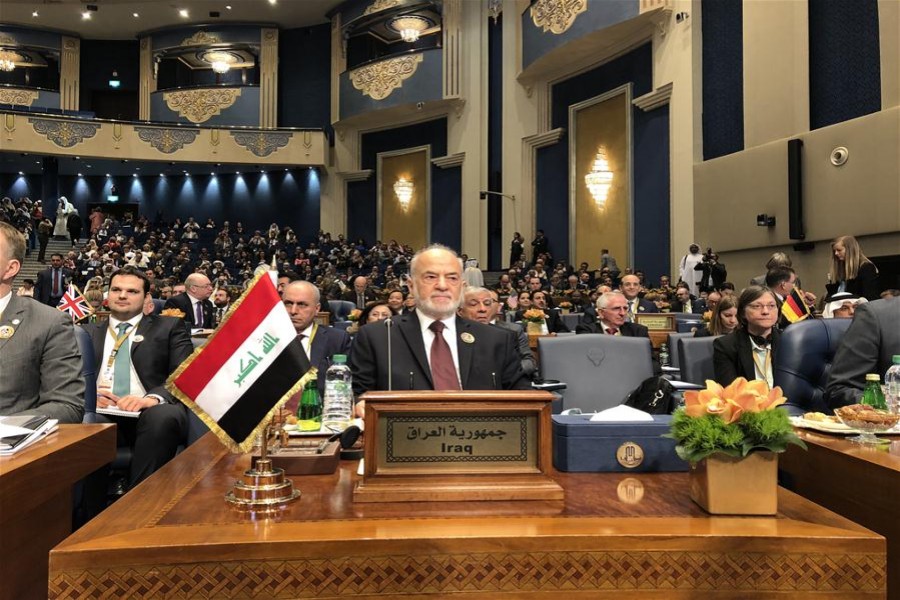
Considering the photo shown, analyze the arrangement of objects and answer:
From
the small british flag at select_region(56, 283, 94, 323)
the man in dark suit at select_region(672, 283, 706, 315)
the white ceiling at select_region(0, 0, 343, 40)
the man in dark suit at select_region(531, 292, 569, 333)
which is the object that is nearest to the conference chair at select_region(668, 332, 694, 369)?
the man in dark suit at select_region(531, 292, 569, 333)

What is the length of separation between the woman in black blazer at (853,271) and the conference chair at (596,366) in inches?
81.2

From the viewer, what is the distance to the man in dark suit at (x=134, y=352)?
9.91 feet

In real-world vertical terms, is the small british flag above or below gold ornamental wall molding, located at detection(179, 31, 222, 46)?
below

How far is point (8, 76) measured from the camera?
915 inches

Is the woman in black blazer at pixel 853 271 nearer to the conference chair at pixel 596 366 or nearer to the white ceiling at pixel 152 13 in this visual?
the conference chair at pixel 596 366

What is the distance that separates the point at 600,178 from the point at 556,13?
3341 mm

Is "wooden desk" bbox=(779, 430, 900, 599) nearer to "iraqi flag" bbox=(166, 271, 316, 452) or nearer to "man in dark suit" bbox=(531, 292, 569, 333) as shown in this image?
"iraqi flag" bbox=(166, 271, 316, 452)

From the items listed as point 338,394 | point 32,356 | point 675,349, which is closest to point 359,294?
point 675,349

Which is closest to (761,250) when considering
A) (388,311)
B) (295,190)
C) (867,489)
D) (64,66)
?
(388,311)

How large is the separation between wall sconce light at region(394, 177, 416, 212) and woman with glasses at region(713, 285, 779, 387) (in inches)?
674

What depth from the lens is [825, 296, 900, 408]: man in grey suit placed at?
253 centimetres

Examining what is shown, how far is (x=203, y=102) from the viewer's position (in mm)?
22031

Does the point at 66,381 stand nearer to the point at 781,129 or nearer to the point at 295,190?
the point at 781,129

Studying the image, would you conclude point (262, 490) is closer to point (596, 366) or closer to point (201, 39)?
point (596, 366)
